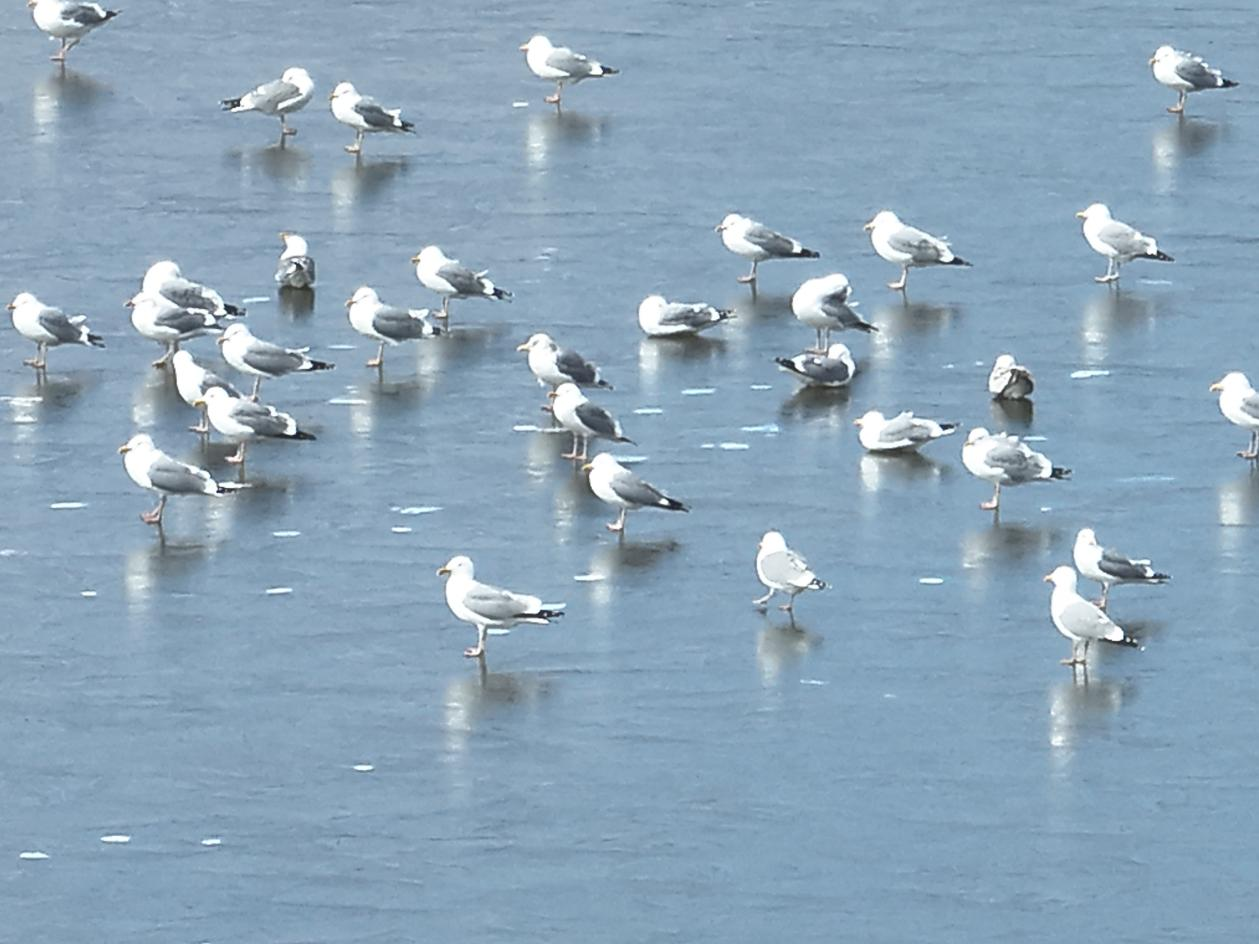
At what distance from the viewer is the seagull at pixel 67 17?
43969 mm

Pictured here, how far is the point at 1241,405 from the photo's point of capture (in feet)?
99.5

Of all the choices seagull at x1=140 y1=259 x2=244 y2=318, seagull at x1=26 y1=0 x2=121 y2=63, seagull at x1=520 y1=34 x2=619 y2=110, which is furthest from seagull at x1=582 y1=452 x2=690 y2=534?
seagull at x1=26 y1=0 x2=121 y2=63

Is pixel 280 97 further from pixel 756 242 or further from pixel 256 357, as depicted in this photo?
pixel 256 357

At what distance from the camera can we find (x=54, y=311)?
32656 mm

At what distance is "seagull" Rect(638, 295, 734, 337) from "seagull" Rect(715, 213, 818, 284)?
1.74 m

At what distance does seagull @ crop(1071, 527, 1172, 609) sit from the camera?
26.8 m

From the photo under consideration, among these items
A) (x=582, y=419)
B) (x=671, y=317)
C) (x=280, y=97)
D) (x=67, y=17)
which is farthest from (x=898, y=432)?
(x=67, y=17)

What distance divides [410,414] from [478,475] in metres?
2.05

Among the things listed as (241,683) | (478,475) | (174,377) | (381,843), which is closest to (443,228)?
(174,377)

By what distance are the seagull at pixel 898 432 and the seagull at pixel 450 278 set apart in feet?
17.5

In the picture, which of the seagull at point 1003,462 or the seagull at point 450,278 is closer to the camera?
the seagull at point 1003,462

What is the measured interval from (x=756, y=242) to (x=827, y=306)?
2.30 m

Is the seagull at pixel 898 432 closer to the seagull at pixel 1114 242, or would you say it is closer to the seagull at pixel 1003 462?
the seagull at pixel 1003 462

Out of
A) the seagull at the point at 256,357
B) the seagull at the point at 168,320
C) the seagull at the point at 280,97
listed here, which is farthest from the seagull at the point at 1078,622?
the seagull at the point at 280,97
